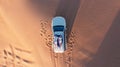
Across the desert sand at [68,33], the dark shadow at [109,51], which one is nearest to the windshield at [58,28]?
the desert sand at [68,33]

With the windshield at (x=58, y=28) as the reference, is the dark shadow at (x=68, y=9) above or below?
above

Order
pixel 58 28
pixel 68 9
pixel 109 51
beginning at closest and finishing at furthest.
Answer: pixel 109 51 → pixel 58 28 → pixel 68 9

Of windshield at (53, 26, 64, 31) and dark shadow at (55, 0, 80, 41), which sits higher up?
dark shadow at (55, 0, 80, 41)

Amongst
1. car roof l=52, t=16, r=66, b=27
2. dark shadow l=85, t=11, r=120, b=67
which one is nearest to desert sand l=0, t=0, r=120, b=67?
dark shadow l=85, t=11, r=120, b=67

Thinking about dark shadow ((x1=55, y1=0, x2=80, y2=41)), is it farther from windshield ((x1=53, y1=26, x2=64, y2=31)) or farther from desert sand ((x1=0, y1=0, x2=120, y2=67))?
windshield ((x1=53, y1=26, x2=64, y2=31))

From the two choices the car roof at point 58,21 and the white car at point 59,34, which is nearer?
the white car at point 59,34

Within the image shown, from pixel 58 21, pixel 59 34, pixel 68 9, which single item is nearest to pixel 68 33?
pixel 59 34

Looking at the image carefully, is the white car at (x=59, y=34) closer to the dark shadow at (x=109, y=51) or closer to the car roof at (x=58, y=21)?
the car roof at (x=58, y=21)

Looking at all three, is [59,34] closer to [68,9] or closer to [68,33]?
[68,33]
